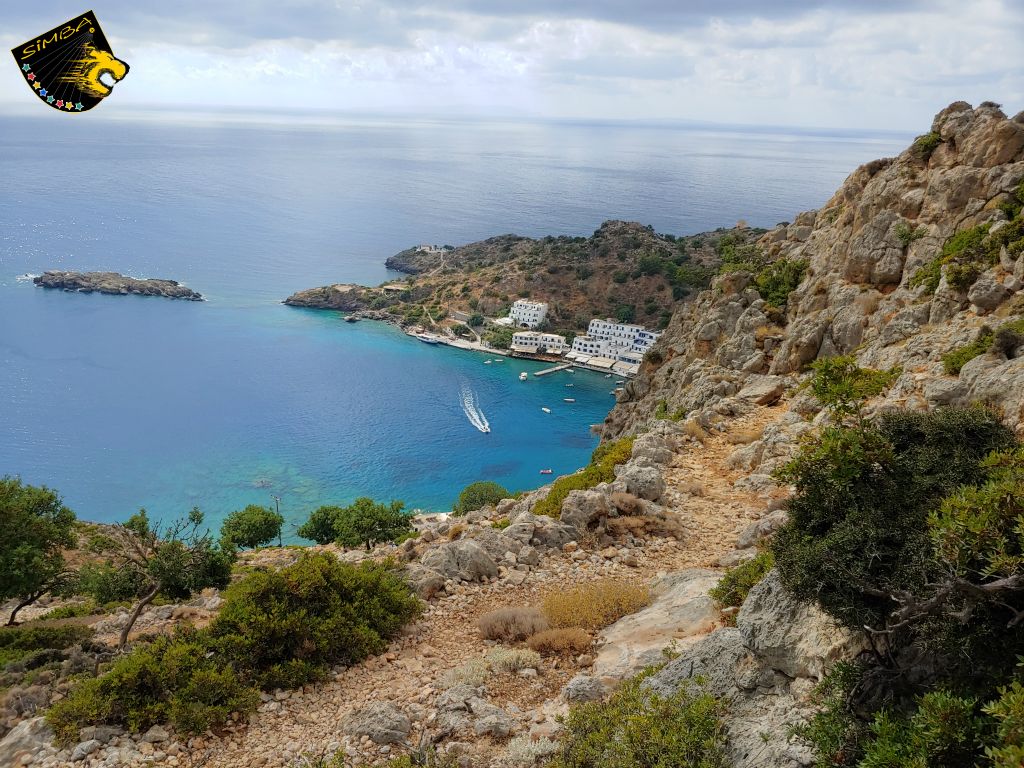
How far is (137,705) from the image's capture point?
824cm

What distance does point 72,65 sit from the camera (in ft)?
35.5

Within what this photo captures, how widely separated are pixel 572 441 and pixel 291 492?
26734 mm

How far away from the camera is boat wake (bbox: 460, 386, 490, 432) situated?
64.7 metres

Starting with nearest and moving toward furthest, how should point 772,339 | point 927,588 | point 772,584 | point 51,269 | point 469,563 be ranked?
point 927,588
point 772,584
point 469,563
point 772,339
point 51,269

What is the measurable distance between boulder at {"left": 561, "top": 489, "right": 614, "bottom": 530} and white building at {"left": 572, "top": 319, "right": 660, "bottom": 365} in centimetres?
6779

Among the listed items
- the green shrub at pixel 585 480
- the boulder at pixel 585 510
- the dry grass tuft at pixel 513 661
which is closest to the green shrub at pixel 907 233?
the green shrub at pixel 585 480

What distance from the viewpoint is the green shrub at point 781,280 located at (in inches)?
1035

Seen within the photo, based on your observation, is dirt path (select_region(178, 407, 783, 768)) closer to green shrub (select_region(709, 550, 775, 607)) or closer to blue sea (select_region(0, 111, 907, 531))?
green shrub (select_region(709, 550, 775, 607))

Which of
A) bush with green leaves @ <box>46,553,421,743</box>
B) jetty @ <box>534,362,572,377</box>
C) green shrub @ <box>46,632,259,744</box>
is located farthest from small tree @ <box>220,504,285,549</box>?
jetty @ <box>534,362,572,377</box>

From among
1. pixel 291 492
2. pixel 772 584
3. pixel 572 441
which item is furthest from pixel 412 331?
pixel 772 584

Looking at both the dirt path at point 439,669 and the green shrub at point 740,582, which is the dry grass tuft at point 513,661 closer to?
the dirt path at point 439,669

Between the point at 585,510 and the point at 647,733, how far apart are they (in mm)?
7670

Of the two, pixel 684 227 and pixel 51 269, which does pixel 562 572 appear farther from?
pixel 684 227

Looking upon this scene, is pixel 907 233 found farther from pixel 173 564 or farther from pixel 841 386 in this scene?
pixel 173 564
